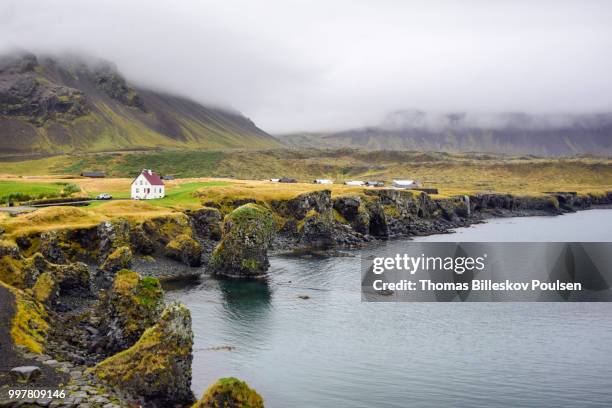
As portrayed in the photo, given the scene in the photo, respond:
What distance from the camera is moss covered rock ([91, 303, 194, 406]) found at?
3061 cm

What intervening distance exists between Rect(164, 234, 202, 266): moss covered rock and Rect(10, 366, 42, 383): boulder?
150 ft

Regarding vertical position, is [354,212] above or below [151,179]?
below

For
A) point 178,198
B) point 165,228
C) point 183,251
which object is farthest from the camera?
point 178,198

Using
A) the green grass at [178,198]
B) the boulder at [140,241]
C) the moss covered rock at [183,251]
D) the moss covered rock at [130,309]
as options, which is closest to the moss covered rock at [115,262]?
the boulder at [140,241]

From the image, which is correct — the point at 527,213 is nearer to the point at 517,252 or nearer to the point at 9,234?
the point at 517,252

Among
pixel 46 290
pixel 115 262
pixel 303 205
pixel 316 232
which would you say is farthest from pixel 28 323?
pixel 303 205

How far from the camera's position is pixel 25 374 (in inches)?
1107

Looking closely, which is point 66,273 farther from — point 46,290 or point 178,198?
point 178,198

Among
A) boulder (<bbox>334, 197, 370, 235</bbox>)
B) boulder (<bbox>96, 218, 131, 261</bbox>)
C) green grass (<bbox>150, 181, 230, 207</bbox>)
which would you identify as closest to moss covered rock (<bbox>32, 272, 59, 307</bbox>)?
boulder (<bbox>96, 218, 131, 261</bbox>)

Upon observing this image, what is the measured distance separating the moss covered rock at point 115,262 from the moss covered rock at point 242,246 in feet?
44.2

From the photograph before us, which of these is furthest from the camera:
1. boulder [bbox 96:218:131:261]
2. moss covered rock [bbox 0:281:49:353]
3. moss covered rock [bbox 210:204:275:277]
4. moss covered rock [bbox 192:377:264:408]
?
moss covered rock [bbox 210:204:275:277]

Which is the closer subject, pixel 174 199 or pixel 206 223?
pixel 206 223

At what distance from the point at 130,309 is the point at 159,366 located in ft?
34.6

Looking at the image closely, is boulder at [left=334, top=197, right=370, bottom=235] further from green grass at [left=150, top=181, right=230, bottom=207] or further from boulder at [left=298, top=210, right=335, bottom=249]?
green grass at [left=150, top=181, right=230, bottom=207]
